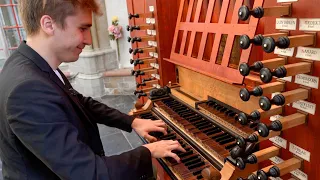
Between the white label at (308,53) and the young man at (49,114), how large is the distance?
71cm

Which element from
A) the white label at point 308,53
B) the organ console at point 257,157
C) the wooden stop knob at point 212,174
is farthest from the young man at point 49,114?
the white label at point 308,53

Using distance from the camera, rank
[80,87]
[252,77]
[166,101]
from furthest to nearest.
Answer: [80,87] < [166,101] < [252,77]

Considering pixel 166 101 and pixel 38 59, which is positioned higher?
pixel 38 59

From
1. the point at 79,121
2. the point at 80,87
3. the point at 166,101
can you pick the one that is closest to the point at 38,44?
the point at 79,121

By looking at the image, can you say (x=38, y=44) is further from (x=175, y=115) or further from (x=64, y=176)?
(x=175, y=115)

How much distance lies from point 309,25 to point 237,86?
0.62 m

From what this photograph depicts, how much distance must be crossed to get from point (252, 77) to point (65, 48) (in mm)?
912

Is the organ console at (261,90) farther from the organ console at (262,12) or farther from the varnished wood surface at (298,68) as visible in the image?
the organ console at (262,12)

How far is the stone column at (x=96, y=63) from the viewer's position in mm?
5234

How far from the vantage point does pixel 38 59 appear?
3.69 ft

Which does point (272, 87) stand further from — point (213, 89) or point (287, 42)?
point (213, 89)

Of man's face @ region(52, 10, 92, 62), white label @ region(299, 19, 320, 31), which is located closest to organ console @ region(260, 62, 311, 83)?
white label @ region(299, 19, 320, 31)

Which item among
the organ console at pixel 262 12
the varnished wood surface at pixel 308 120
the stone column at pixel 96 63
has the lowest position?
the stone column at pixel 96 63

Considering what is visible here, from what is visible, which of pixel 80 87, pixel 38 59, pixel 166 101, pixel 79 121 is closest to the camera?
pixel 38 59
